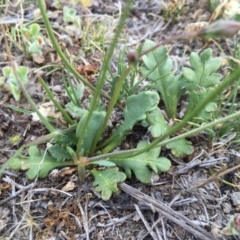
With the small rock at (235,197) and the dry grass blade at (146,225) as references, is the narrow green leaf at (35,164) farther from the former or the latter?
the small rock at (235,197)

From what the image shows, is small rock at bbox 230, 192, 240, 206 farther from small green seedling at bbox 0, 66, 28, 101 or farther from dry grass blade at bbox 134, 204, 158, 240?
small green seedling at bbox 0, 66, 28, 101

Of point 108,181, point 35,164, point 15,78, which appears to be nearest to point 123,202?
point 108,181

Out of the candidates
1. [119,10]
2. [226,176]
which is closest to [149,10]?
[119,10]

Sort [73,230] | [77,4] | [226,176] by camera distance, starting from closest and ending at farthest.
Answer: [73,230] → [226,176] → [77,4]

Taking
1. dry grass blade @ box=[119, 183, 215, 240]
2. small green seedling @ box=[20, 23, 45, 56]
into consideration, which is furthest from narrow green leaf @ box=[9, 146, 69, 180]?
small green seedling @ box=[20, 23, 45, 56]

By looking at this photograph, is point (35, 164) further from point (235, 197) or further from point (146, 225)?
point (235, 197)

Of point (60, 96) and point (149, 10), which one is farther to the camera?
point (149, 10)

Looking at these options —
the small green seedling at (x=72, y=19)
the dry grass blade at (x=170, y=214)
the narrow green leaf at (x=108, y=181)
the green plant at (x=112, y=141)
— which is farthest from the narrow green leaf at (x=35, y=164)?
the small green seedling at (x=72, y=19)

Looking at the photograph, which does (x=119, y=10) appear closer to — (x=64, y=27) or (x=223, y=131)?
(x=64, y=27)
